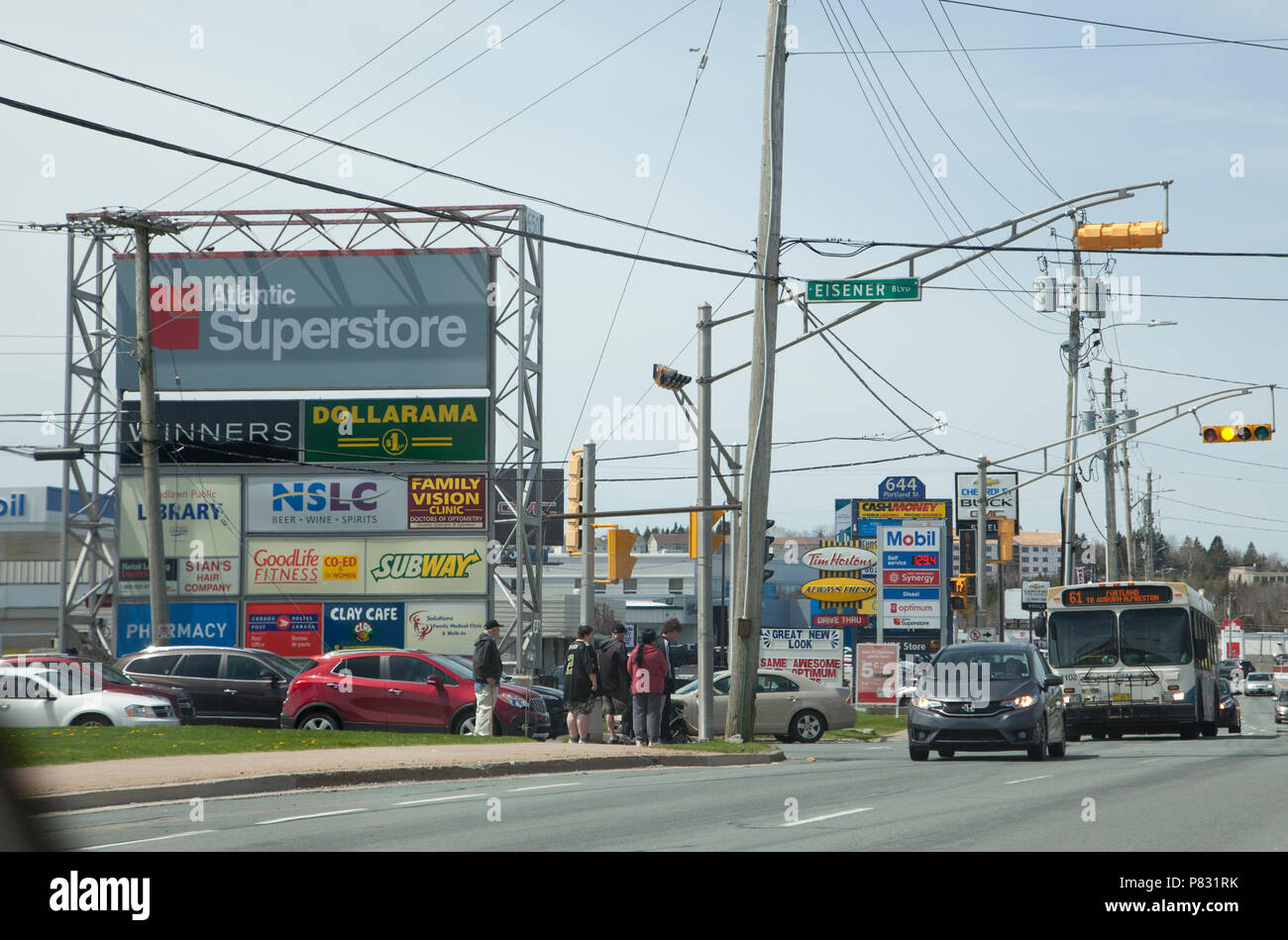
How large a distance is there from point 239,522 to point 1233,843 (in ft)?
111

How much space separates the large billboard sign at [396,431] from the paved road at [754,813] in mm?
22008

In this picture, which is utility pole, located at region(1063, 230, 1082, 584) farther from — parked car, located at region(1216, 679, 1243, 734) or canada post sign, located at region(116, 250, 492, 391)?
canada post sign, located at region(116, 250, 492, 391)

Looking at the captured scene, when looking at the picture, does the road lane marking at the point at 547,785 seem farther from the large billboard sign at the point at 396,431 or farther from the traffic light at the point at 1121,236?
the large billboard sign at the point at 396,431

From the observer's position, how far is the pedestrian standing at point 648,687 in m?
20.2

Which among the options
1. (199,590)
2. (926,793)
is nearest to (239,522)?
(199,590)

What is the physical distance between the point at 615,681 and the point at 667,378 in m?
5.26

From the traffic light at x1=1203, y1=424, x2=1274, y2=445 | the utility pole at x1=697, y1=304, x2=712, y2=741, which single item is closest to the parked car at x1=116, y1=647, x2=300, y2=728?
the utility pole at x1=697, y1=304, x2=712, y2=741

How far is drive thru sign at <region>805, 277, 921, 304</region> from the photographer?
19859 mm

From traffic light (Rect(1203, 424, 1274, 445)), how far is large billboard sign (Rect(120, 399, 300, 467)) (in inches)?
957

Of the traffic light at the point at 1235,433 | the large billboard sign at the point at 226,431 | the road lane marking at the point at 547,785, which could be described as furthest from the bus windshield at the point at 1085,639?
the large billboard sign at the point at 226,431

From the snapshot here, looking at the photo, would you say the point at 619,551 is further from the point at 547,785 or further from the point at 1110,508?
the point at 1110,508

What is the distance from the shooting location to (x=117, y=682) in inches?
874
